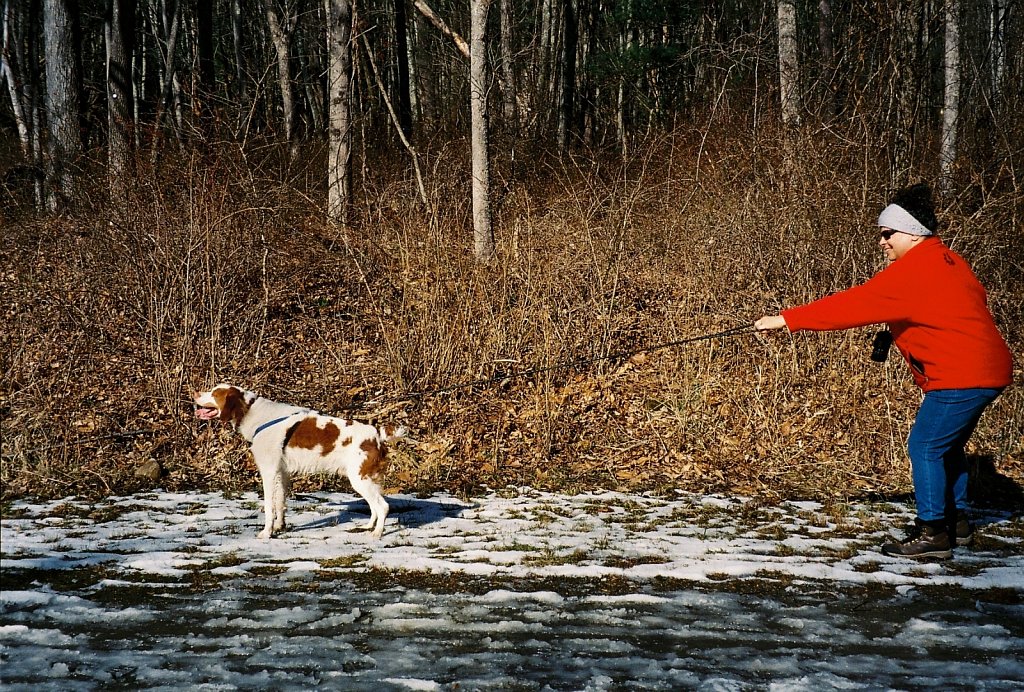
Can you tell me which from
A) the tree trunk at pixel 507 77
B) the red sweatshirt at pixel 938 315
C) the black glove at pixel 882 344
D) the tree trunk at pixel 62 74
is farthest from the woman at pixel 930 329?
the tree trunk at pixel 62 74

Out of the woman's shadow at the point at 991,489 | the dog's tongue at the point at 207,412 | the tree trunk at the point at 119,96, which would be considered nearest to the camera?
the dog's tongue at the point at 207,412

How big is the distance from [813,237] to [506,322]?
3.64 meters

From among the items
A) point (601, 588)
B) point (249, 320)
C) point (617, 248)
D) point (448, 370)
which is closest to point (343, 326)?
point (249, 320)

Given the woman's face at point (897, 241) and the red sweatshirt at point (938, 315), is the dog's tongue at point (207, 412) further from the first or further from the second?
the woman's face at point (897, 241)

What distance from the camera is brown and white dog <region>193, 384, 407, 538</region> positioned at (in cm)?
645

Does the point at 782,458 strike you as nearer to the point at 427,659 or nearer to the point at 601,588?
the point at 601,588

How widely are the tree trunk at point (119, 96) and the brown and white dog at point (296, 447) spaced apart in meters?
4.94

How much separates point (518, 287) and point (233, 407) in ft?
15.7

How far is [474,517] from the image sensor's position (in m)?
7.12

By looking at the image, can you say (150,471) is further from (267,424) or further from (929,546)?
(929,546)

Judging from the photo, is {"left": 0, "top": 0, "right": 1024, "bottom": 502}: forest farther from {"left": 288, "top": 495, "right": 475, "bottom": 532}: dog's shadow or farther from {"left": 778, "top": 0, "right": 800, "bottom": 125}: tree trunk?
{"left": 288, "top": 495, "right": 475, "bottom": 532}: dog's shadow

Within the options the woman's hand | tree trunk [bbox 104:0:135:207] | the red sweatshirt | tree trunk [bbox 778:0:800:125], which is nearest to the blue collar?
the woman's hand

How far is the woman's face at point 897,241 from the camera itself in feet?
19.7

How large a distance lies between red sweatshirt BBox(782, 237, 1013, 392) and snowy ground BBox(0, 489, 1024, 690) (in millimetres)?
1207
